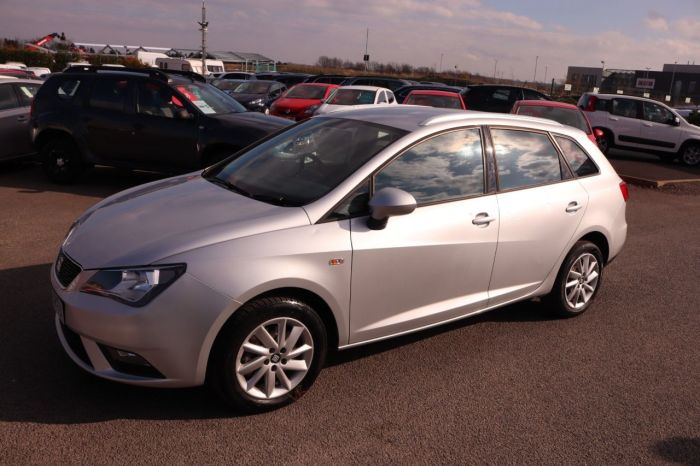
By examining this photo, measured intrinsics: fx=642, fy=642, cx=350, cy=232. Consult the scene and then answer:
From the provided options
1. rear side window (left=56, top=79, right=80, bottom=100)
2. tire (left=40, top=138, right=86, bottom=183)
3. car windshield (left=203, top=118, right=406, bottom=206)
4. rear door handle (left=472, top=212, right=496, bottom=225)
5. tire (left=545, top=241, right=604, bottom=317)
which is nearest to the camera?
car windshield (left=203, top=118, right=406, bottom=206)

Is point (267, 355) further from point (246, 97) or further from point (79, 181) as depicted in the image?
point (246, 97)

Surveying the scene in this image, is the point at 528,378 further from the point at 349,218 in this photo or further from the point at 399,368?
the point at 349,218

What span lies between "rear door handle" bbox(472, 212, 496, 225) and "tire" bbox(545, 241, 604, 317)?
1116 mm

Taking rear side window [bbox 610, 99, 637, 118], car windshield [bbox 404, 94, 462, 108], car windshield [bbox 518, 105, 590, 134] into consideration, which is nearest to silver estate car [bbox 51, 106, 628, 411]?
car windshield [bbox 518, 105, 590, 134]

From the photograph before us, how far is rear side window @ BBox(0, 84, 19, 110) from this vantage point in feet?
33.9

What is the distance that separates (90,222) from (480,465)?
2.65m

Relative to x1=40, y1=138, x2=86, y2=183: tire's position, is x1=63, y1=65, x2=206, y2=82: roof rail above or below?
above

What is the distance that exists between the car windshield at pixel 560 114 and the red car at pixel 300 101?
5913 millimetres

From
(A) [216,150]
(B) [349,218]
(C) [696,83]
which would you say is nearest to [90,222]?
(B) [349,218]

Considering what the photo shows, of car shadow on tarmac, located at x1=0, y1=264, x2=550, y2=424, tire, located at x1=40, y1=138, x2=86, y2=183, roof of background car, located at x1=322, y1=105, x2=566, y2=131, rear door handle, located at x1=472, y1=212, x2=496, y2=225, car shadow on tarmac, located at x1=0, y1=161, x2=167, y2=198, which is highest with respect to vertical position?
roof of background car, located at x1=322, y1=105, x2=566, y2=131

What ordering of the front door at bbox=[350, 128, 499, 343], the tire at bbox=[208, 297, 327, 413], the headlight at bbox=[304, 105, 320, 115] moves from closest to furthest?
the tire at bbox=[208, 297, 327, 413] < the front door at bbox=[350, 128, 499, 343] < the headlight at bbox=[304, 105, 320, 115]

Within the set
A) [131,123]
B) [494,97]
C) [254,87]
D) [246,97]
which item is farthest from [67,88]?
[254,87]

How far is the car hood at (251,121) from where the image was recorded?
9125mm

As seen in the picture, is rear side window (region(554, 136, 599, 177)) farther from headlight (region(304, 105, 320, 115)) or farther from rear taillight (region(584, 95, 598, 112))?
rear taillight (region(584, 95, 598, 112))
